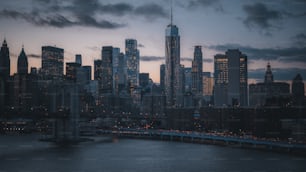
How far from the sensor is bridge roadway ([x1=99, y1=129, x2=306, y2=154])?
51644 mm

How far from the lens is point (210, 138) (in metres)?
65.8

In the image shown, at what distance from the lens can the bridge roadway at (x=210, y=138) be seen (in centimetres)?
5164

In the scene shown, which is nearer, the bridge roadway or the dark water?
the dark water

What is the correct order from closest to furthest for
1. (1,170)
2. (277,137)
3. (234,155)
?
(1,170), (234,155), (277,137)

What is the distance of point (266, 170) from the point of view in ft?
115

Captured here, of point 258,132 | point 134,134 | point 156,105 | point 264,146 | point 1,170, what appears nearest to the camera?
point 1,170

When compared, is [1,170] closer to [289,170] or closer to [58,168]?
[58,168]

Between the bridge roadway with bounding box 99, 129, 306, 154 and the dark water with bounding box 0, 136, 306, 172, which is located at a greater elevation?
the bridge roadway with bounding box 99, 129, 306, 154

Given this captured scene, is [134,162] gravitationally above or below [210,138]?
below

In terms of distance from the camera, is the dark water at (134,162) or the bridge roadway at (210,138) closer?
the dark water at (134,162)

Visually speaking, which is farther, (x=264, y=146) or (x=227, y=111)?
(x=227, y=111)

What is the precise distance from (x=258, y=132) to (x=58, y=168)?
4052 cm

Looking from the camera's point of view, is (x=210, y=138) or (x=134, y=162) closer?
(x=134, y=162)

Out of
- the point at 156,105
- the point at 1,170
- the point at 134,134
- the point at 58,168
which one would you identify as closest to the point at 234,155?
the point at 58,168
